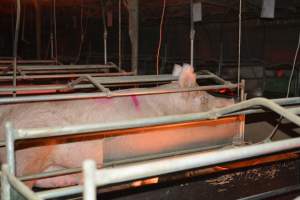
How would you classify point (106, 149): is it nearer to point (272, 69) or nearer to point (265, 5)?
point (265, 5)

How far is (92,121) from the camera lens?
324cm

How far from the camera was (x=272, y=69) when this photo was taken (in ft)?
31.7

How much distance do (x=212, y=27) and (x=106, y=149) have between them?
29.9 ft

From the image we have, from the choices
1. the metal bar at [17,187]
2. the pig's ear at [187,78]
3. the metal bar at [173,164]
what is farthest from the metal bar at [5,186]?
the pig's ear at [187,78]

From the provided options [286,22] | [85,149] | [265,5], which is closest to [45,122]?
[85,149]

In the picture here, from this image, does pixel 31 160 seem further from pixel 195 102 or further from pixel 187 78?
pixel 195 102

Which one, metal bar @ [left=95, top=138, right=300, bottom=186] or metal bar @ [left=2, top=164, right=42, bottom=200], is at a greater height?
metal bar @ [left=95, top=138, right=300, bottom=186]

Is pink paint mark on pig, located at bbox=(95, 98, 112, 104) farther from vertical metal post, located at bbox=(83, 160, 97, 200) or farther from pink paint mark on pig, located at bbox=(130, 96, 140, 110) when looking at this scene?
vertical metal post, located at bbox=(83, 160, 97, 200)

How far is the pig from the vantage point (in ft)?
9.68

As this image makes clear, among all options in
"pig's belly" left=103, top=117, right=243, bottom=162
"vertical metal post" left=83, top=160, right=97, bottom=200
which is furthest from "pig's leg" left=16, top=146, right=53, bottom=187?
"vertical metal post" left=83, top=160, right=97, bottom=200

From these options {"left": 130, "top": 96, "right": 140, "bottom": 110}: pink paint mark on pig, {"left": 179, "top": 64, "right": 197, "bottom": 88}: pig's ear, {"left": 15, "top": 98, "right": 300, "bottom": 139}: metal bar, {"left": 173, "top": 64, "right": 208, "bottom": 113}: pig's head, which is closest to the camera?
{"left": 15, "top": 98, "right": 300, "bottom": 139}: metal bar

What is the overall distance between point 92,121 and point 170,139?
894 millimetres

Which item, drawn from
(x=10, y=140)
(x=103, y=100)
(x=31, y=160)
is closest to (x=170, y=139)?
(x=103, y=100)

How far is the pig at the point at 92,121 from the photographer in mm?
2949
